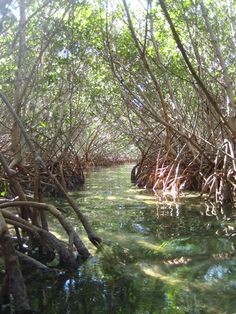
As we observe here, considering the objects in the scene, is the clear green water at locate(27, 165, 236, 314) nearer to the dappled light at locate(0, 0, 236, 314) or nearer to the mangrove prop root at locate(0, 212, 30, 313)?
the dappled light at locate(0, 0, 236, 314)

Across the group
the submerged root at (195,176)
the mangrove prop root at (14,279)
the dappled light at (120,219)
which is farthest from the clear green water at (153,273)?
the submerged root at (195,176)

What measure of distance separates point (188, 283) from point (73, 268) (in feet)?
2.94

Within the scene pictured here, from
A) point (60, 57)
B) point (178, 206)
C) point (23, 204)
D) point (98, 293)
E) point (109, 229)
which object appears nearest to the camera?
point (98, 293)

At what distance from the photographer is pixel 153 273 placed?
3074mm

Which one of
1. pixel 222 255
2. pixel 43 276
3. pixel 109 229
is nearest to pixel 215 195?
pixel 109 229

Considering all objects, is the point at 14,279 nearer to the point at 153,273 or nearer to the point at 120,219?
the point at 153,273

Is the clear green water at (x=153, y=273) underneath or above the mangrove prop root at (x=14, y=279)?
underneath

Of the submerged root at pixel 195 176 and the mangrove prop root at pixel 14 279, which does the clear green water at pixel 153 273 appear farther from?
the submerged root at pixel 195 176

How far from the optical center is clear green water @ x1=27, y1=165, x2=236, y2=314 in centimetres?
250

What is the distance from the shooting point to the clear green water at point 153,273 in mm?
2500

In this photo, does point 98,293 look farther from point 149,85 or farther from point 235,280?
point 149,85

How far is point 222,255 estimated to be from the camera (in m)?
3.47

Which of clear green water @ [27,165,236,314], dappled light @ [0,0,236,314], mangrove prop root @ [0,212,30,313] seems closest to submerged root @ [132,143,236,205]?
dappled light @ [0,0,236,314]

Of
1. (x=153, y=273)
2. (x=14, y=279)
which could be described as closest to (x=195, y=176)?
(x=153, y=273)
